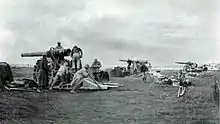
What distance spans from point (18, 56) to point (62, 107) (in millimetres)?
425

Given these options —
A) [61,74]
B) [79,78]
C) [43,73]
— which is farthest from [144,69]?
[43,73]

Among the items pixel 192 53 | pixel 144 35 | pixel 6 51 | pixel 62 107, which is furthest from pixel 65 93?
pixel 192 53

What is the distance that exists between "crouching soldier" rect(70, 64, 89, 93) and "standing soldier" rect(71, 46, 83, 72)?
0.11 feet

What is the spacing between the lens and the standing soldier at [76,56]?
8.21 feet

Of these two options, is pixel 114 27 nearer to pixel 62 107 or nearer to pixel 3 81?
pixel 62 107

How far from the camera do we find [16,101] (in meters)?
2.52

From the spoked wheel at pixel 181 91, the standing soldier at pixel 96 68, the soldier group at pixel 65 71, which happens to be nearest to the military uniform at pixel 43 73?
the soldier group at pixel 65 71

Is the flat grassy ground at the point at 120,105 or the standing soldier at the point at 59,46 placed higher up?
the standing soldier at the point at 59,46

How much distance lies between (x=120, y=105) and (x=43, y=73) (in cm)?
53

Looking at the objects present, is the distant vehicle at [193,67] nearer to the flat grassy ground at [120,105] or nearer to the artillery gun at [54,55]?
the flat grassy ground at [120,105]

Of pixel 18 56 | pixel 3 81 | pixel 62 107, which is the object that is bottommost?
pixel 62 107

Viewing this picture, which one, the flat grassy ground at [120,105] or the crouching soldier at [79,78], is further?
the crouching soldier at [79,78]

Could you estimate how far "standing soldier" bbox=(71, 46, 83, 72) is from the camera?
2504mm

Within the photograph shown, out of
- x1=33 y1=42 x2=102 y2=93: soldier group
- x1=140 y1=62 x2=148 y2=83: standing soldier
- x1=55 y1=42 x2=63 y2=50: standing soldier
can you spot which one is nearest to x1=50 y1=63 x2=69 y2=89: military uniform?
x1=33 y1=42 x2=102 y2=93: soldier group
